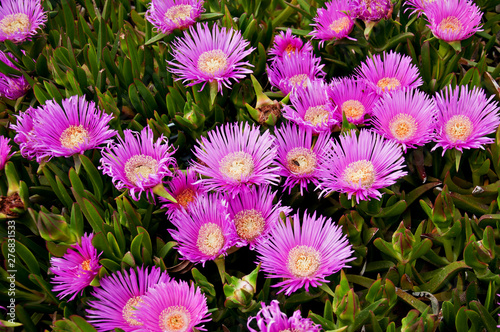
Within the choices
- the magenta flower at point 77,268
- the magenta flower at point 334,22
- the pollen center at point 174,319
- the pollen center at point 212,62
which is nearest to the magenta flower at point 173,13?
the pollen center at point 212,62

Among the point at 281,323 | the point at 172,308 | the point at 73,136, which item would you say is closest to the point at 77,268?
the point at 172,308

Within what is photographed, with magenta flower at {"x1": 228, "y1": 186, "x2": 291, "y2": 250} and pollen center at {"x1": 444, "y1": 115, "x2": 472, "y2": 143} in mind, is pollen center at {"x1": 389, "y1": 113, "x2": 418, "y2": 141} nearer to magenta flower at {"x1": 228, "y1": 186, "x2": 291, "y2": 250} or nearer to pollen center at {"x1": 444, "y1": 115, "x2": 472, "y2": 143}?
pollen center at {"x1": 444, "y1": 115, "x2": 472, "y2": 143}

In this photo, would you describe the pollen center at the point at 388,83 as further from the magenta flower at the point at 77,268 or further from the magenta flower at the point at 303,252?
the magenta flower at the point at 77,268

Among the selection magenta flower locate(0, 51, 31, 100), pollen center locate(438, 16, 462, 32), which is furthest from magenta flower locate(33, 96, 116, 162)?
pollen center locate(438, 16, 462, 32)

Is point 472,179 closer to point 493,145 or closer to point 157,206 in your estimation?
point 493,145

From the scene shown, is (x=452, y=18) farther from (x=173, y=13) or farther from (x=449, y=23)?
(x=173, y=13)

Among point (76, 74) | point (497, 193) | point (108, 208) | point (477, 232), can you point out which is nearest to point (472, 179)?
point (497, 193)
